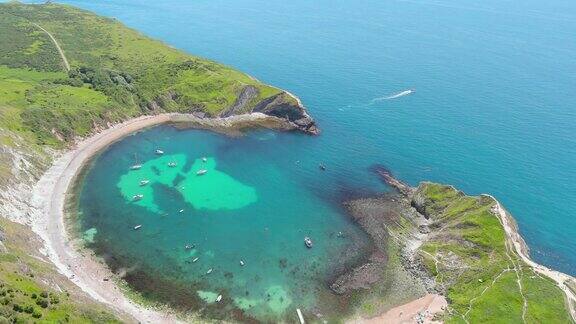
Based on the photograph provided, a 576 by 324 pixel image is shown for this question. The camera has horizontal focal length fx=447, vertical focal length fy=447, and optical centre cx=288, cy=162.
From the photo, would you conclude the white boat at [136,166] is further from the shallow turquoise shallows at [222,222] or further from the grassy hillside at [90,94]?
the grassy hillside at [90,94]

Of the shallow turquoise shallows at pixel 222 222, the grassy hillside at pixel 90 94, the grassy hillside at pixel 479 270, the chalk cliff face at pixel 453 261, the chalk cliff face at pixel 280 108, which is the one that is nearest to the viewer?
the grassy hillside at pixel 479 270

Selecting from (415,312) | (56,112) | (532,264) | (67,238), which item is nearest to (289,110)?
(56,112)

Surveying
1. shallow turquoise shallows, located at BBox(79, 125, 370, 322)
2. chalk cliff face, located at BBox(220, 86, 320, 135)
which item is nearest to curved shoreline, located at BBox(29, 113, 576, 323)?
shallow turquoise shallows, located at BBox(79, 125, 370, 322)

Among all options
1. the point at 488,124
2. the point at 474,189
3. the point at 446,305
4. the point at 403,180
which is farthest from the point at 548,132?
the point at 446,305

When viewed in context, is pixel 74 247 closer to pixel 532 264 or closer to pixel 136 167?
pixel 136 167

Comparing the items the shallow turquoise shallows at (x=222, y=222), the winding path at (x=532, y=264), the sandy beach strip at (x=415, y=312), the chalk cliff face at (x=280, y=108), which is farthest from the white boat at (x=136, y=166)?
the winding path at (x=532, y=264)
